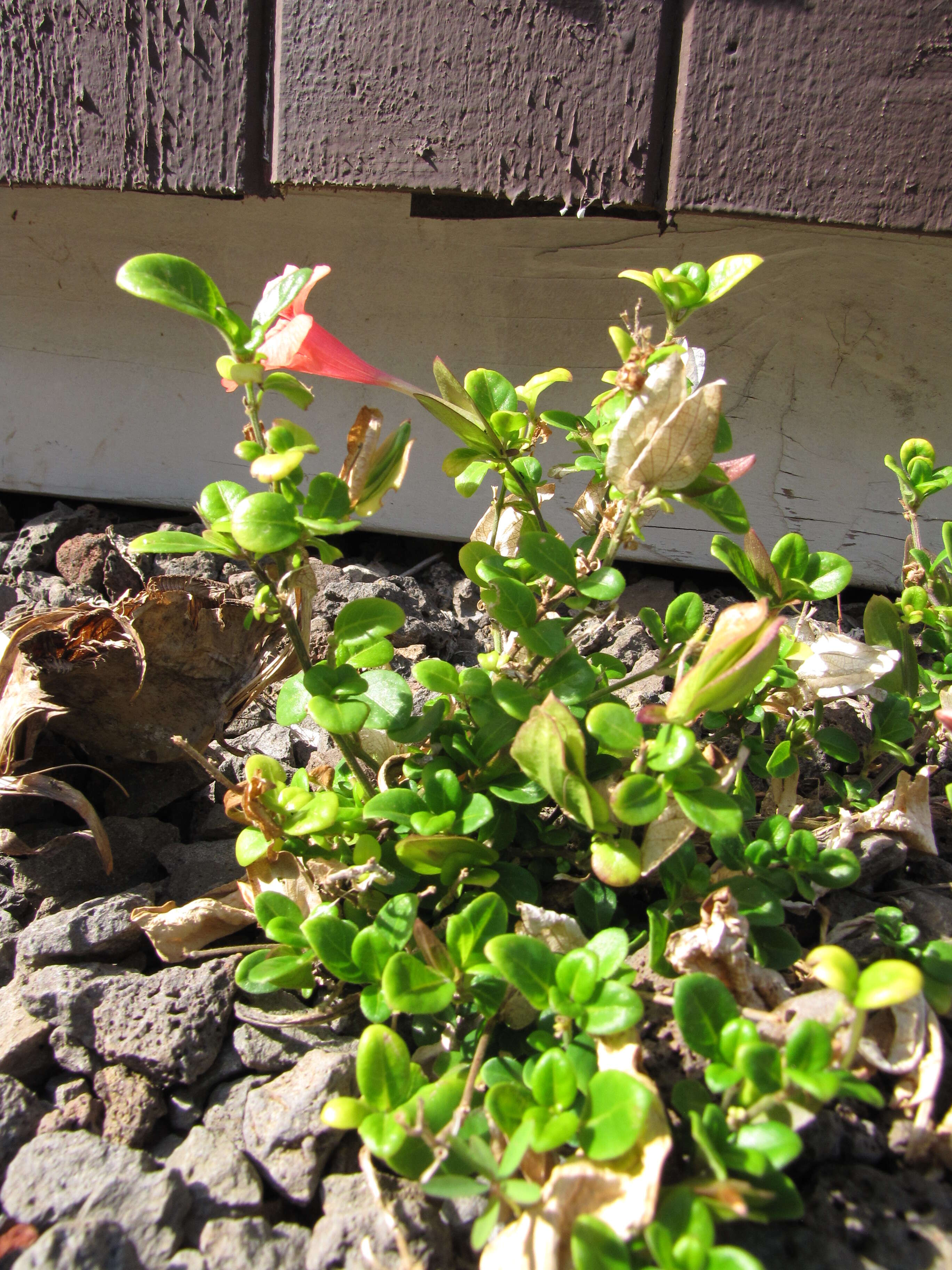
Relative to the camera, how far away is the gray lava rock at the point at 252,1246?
28.8 inches

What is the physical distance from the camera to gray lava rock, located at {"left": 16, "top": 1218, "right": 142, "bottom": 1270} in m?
0.70

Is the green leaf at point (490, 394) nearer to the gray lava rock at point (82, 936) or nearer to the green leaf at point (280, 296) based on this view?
the green leaf at point (280, 296)

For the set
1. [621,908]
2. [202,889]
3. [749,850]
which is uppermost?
[749,850]

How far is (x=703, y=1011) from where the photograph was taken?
0.73m

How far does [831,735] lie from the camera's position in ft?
3.64

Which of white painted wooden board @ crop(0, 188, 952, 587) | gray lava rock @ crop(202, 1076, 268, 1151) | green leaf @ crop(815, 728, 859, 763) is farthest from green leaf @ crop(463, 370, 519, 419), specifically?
white painted wooden board @ crop(0, 188, 952, 587)

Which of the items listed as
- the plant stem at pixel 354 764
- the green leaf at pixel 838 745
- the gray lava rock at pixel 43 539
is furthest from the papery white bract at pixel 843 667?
the gray lava rock at pixel 43 539

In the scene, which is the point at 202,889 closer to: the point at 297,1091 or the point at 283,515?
the point at 297,1091

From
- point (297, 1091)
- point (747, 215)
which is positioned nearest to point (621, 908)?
point (297, 1091)

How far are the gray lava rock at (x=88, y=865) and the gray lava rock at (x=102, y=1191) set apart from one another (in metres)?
0.37

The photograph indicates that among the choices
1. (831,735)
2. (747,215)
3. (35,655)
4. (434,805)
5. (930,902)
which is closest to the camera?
(434,805)

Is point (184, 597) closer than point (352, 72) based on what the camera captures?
Yes

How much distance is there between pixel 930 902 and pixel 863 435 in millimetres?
1325

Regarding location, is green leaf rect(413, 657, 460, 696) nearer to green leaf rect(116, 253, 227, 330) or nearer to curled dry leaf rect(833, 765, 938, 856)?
green leaf rect(116, 253, 227, 330)
